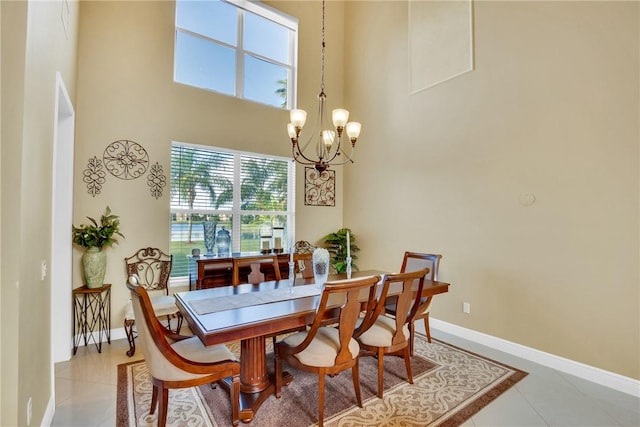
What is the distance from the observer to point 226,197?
4.39 metres

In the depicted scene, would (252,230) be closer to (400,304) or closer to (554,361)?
(400,304)

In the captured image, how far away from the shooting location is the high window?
4.04 meters

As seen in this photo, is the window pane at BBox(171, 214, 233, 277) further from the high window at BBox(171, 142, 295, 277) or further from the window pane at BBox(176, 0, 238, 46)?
the window pane at BBox(176, 0, 238, 46)

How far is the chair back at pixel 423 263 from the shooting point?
10.5 feet

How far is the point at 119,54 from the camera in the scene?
11.8 ft

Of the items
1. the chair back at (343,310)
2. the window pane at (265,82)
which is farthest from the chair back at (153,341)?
the window pane at (265,82)

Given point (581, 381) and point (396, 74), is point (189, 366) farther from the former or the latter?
point (396, 74)

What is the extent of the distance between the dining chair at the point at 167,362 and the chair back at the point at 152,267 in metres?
1.97

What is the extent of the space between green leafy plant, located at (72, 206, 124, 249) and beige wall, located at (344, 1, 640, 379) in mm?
3614

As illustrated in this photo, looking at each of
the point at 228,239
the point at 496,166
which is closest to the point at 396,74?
the point at 496,166

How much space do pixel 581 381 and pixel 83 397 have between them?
4.16 metres

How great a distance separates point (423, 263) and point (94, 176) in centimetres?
381

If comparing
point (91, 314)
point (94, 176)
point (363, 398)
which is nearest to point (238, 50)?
point (94, 176)

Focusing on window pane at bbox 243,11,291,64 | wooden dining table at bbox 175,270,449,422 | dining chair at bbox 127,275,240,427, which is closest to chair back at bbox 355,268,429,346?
wooden dining table at bbox 175,270,449,422
